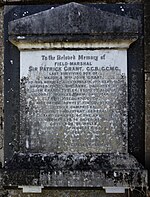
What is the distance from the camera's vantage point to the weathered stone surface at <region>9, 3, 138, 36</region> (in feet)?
16.9

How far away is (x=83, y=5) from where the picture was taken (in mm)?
5230

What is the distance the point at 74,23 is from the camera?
17.0 feet

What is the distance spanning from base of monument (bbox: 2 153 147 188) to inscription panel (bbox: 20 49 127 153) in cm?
16

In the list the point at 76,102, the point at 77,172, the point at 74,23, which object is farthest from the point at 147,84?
the point at 77,172

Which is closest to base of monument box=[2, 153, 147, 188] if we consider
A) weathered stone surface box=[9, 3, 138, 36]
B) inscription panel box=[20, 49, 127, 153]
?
inscription panel box=[20, 49, 127, 153]

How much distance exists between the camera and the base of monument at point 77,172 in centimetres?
489

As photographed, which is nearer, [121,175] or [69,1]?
[121,175]

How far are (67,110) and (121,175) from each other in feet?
3.43

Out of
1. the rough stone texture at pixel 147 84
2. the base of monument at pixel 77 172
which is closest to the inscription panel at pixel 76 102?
the base of monument at pixel 77 172

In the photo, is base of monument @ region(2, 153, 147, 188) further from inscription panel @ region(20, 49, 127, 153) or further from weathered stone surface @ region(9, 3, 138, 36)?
weathered stone surface @ region(9, 3, 138, 36)

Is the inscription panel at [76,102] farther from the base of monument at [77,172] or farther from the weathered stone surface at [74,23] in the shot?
the weathered stone surface at [74,23]

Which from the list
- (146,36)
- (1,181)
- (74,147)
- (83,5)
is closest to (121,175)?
(74,147)

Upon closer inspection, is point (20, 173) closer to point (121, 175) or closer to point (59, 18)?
point (121, 175)

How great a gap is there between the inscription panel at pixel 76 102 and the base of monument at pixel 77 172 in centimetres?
16
